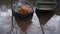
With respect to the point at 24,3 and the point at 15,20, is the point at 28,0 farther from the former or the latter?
the point at 15,20

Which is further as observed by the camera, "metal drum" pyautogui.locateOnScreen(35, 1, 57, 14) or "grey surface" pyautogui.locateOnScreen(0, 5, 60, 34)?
"metal drum" pyautogui.locateOnScreen(35, 1, 57, 14)

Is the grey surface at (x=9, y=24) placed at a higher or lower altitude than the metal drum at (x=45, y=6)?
lower

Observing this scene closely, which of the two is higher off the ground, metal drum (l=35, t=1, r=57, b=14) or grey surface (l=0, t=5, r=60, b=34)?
metal drum (l=35, t=1, r=57, b=14)

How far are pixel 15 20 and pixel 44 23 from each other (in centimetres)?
26

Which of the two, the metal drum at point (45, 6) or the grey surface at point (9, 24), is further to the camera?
the metal drum at point (45, 6)

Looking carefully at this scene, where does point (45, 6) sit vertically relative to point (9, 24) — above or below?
above

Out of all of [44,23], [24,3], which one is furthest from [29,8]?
[44,23]

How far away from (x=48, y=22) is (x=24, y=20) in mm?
214

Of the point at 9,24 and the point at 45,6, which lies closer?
the point at 9,24

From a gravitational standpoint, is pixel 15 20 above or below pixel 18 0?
below

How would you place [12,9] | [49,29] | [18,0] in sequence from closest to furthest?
[49,29], [12,9], [18,0]

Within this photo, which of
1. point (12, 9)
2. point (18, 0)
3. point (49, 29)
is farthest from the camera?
point (18, 0)

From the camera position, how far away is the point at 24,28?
4.52 ft

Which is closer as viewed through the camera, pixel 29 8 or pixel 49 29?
pixel 49 29
